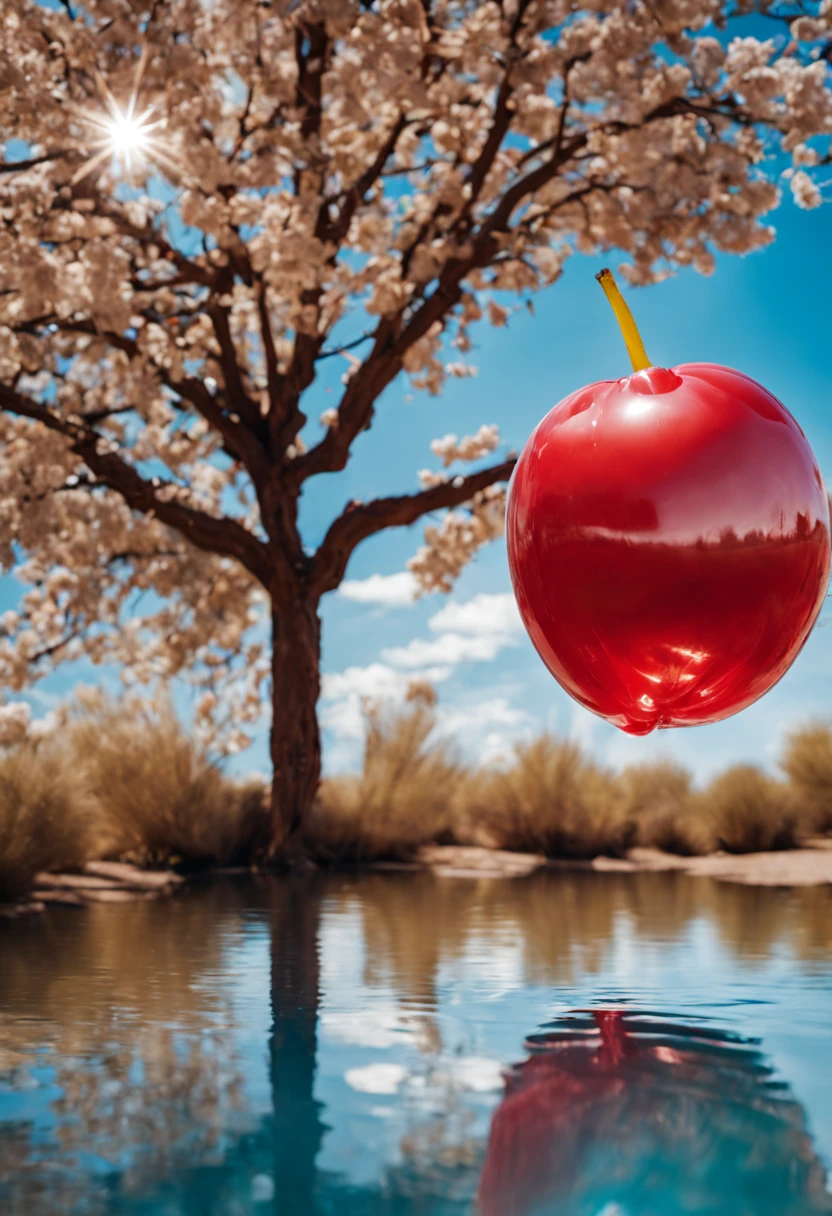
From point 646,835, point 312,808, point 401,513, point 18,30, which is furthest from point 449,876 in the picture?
point 18,30

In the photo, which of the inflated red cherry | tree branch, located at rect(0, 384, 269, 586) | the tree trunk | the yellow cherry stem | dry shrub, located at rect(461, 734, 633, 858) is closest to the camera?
the inflated red cherry

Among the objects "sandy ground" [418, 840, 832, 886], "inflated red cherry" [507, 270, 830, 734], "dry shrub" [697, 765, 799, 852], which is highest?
"inflated red cherry" [507, 270, 830, 734]

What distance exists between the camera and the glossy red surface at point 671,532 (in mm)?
2117

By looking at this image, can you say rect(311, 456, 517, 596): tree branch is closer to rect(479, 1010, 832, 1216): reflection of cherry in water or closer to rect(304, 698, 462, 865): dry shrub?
rect(304, 698, 462, 865): dry shrub

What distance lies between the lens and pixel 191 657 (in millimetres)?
13977

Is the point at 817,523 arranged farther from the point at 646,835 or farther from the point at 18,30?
the point at 646,835

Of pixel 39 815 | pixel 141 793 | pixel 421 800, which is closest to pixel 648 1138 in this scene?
pixel 39 815

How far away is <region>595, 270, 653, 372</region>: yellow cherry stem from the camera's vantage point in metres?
2.48

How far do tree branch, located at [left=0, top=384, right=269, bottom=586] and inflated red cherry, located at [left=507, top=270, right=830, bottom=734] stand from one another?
26.6ft

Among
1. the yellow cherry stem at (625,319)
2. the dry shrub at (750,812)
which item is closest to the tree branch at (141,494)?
the dry shrub at (750,812)

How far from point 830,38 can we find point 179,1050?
9.76 metres

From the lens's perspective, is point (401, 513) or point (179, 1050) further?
point (401, 513)

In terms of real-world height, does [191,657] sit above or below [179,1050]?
above

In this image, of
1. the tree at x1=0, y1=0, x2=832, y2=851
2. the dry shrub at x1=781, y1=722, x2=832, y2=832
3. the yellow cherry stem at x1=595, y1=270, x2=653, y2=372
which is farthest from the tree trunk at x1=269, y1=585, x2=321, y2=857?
the yellow cherry stem at x1=595, y1=270, x2=653, y2=372
